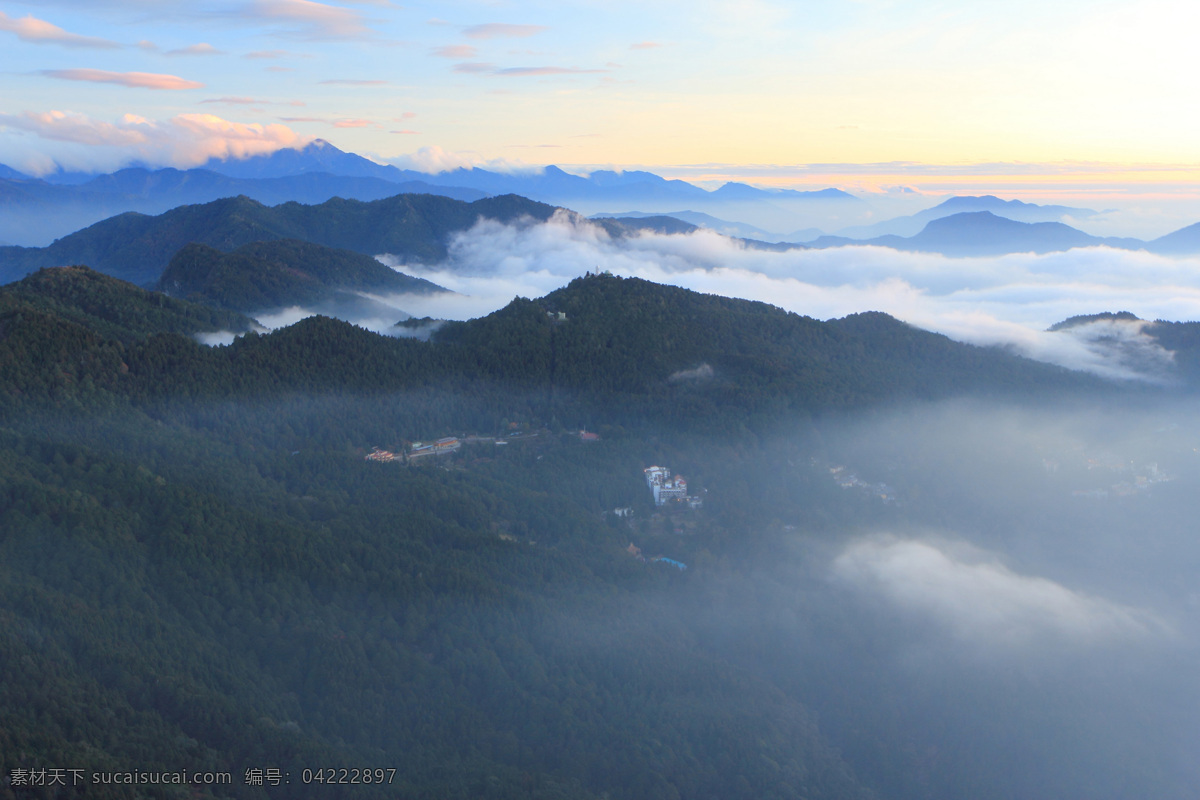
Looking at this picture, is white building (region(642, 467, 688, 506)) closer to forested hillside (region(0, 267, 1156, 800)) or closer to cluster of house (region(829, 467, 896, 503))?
forested hillside (region(0, 267, 1156, 800))

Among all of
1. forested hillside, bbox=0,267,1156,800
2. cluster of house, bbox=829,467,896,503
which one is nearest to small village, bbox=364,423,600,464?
forested hillside, bbox=0,267,1156,800

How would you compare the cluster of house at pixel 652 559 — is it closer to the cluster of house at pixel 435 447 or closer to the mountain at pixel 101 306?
the cluster of house at pixel 435 447

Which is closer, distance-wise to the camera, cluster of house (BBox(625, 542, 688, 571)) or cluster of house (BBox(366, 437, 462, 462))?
cluster of house (BBox(625, 542, 688, 571))

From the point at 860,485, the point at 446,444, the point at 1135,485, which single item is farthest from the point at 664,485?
the point at 1135,485

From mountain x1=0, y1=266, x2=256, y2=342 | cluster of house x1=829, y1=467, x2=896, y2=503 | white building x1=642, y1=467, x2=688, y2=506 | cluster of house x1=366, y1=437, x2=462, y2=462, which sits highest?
mountain x1=0, y1=266, x2=256, y2=342

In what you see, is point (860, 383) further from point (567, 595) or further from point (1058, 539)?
point (567, 595)

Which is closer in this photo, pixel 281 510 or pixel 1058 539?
pixel 281 510

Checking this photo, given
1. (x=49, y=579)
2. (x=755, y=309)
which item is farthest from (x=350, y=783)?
(x=755, y=309)
